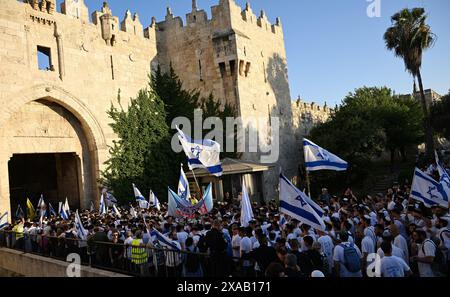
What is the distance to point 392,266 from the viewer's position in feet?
17.6

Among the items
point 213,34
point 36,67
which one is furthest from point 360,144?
point 36,67

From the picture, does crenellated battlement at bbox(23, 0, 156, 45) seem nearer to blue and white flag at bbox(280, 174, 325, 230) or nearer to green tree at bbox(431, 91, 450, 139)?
blue and white flag at bbox(280, 174, 325, 230)

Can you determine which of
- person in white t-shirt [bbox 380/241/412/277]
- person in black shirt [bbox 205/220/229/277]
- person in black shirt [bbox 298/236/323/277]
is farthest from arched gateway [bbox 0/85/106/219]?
person in white t-shirt [bbox 380/241/412/277]

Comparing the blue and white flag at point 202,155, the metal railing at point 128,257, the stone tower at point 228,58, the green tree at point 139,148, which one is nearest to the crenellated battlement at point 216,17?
the stone tower at point 228,58

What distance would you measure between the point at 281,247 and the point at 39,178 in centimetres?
2136

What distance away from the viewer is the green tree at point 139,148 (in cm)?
2109

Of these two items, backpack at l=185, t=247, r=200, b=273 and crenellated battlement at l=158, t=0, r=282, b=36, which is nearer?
backpack at l=185, t=247, r=200, b=273

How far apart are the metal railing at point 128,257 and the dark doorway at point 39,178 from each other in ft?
31.9

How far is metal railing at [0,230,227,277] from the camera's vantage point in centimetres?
786

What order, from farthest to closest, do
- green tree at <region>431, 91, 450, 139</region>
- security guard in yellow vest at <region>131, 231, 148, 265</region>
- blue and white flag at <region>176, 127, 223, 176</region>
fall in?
green tree at <region>431, 91, 450, 139</region> < blue and white flag at <region>176, 127, 223, 176</region> < security guard in yellow vest at <region>131, 231, 148, 265</region>

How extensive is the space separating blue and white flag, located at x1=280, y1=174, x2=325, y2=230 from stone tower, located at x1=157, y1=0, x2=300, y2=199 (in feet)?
56.7

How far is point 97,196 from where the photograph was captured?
2072 cm

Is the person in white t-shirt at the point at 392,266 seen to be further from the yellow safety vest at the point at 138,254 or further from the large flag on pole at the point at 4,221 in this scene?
the large flag on pole at the point at 4,221

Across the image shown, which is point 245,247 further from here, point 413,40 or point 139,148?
point 413,40
